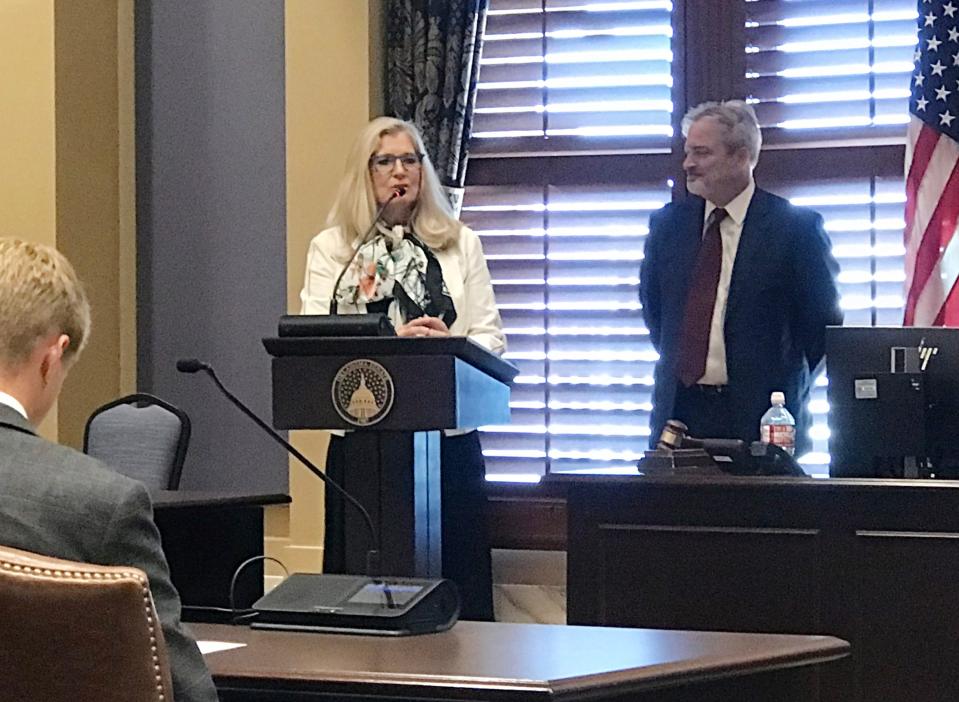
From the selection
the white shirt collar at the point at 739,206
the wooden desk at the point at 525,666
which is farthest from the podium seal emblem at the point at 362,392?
the white shirt collar at the point at 739,206

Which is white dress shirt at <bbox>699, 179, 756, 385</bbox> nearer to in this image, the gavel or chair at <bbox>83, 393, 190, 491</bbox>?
the gavel

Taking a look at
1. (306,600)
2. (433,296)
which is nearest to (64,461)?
(306,600)

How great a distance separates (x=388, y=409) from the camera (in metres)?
2.48

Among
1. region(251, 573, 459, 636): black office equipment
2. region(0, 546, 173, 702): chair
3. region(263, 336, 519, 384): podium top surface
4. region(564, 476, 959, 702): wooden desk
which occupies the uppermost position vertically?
region(263, 336, 519, 384): podium top surface

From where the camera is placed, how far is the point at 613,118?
4.81m

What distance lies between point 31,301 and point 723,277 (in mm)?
2751

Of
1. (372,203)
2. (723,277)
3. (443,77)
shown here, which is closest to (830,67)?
(723,277)

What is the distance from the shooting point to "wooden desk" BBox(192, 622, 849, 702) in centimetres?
154

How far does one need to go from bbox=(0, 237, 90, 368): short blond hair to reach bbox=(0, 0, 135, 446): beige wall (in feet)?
10.4

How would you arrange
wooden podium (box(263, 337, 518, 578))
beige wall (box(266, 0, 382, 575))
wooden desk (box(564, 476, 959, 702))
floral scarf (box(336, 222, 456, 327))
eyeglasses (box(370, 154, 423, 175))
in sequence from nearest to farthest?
wooden podium (box(263, 337, 518, 578)) → wooden desk (box(564, 476, 959, 702)) → floral scarf (box(336, 222, 456, 327)) → eyeglasses (box(370, 154, 423, 175)) → beige wall (box(266, 0, 382, 575))

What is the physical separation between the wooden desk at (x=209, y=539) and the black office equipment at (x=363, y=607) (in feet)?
4.53

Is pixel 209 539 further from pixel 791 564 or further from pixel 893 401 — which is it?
pixel 893 401

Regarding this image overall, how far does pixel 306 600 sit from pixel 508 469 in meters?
2.83

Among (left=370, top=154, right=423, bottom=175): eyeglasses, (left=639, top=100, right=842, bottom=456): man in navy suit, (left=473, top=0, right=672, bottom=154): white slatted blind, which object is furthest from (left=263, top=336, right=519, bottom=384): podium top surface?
(left=473, top=0, right=672, bottom=154): white slatted blind
